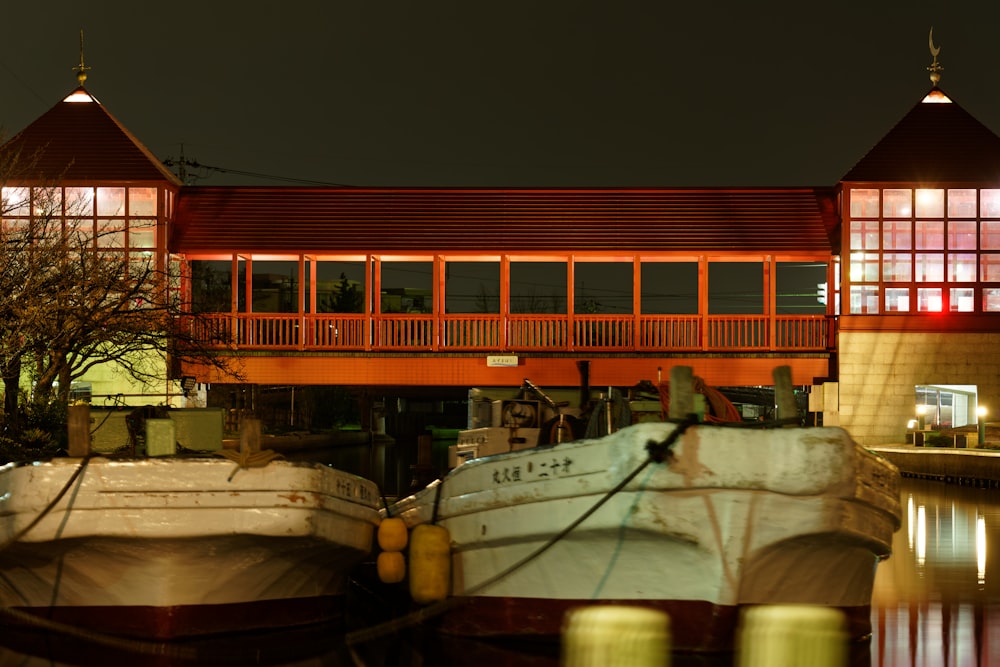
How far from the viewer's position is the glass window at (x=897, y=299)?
32625 mm

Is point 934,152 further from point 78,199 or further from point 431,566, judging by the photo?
point 431,566

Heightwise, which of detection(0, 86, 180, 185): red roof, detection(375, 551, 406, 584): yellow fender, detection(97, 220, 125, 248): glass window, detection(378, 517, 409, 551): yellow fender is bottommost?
detection(375, 551, 406, 584): yellow fender

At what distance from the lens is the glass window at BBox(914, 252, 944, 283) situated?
107ft

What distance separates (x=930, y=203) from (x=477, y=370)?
11.6 metres

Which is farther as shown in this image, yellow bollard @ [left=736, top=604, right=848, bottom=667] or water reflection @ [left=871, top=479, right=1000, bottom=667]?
water reflection @ [left=871, top=479, right=1000, bottom=667]

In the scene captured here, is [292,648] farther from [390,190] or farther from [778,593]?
[390,190]

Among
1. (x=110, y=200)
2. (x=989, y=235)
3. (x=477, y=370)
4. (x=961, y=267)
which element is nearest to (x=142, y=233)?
(x=110, y=200)

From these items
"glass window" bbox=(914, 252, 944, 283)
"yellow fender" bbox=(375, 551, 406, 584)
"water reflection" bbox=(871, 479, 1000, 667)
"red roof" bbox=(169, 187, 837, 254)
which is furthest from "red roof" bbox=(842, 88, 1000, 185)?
"yellow fender" bbox=(375, 551, 406, 584)

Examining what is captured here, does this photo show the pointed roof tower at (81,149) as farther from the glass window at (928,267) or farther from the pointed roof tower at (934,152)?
the glass window at (928,267)

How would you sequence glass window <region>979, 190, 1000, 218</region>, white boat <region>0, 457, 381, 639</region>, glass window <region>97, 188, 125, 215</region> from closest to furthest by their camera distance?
white boat <region>0, 457, 381, 639</region>
glass window <region>97, 188, 125, 215</region>
glass window <region>979, 190, 1000, 218</region>

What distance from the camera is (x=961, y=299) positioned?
32656 millimetres

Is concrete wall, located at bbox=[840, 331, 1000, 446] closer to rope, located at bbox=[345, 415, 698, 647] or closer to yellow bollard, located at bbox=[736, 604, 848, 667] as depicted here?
Answer: rope, located at bbox=[345, 415, 698, 647]

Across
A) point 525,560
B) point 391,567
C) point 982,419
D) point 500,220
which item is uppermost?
point 500,220

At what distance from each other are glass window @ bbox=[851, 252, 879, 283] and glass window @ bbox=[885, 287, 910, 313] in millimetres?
534
